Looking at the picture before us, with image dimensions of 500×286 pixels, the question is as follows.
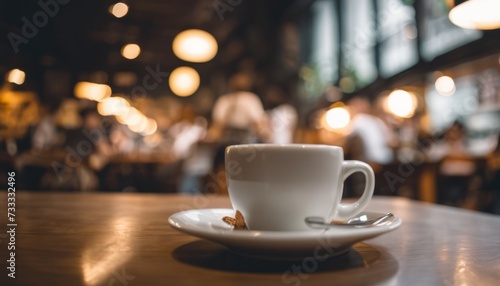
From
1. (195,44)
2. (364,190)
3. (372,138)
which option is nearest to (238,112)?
(195,44)

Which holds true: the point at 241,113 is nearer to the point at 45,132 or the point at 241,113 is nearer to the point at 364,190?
the point at 45,132

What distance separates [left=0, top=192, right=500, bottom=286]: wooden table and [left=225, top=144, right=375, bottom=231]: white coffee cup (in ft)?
0.27

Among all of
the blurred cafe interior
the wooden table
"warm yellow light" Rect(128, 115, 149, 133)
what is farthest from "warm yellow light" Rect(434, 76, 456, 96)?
"warm yellow light" Rect(128, 115, 149, 133)

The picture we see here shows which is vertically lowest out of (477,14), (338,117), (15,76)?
(338,117)

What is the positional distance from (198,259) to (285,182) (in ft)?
0.56

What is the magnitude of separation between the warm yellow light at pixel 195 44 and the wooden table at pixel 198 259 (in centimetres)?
396

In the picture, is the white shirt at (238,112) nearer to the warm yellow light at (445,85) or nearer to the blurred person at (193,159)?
the blurred person at (193,159)

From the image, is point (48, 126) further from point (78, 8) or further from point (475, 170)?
point (475, 170)

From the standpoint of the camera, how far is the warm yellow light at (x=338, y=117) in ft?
25.5

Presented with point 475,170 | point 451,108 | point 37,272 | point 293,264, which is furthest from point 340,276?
point 451,108

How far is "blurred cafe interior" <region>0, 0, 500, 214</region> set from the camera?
13.0 ft

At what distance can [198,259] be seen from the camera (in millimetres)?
492

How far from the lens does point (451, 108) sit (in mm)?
6941

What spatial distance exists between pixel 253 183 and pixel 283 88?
923 centimetres
